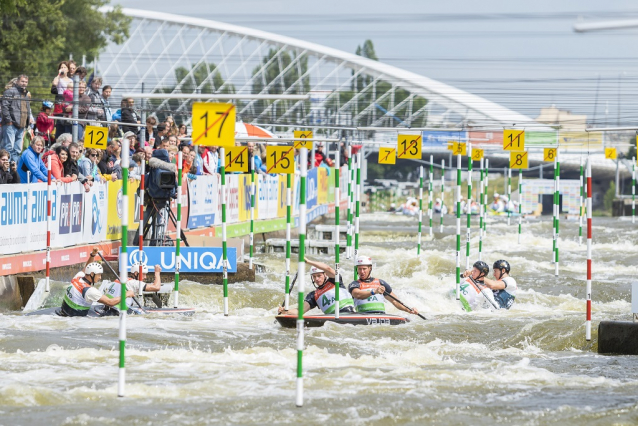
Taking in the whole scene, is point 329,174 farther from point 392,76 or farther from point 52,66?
point 392,76

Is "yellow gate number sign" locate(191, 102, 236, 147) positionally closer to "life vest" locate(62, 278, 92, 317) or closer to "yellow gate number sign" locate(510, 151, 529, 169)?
"life vest" locate(62, 278, 92, 317)

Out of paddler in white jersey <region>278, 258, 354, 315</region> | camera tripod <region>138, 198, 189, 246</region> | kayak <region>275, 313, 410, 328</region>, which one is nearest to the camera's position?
kayak <region>275, 313, 410, 328</region>

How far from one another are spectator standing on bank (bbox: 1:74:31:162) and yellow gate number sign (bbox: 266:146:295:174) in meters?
3.97

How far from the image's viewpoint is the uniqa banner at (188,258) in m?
17.3

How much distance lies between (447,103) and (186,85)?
22.7 metres

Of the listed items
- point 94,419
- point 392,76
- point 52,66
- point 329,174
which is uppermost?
point 392,76

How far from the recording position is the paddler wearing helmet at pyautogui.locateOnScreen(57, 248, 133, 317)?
14.5 meters

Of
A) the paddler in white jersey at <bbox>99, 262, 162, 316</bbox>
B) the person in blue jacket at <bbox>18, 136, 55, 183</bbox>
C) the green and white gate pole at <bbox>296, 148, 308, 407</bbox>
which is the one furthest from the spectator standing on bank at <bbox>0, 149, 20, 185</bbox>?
the green and white gate pole at <bbox>296, 148, 308, 407</bbox>

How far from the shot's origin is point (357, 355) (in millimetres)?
12359

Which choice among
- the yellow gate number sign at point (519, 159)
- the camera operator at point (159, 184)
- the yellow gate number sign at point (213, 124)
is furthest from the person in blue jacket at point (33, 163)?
the yellow gate number sign at point (519, 159)

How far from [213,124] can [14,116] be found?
8621 mm

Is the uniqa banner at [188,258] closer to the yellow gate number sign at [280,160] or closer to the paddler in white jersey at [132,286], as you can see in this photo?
the paddler in white jersey at [132,286]

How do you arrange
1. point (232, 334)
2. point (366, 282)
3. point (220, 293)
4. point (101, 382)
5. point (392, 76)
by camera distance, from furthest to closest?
1. point (392, 76)
2. point (220, 293)
3. point (366, 282)
4. point (232, 334)
5. point (101, 382)

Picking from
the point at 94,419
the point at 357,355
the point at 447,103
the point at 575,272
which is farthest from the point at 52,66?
the point at 447,103
